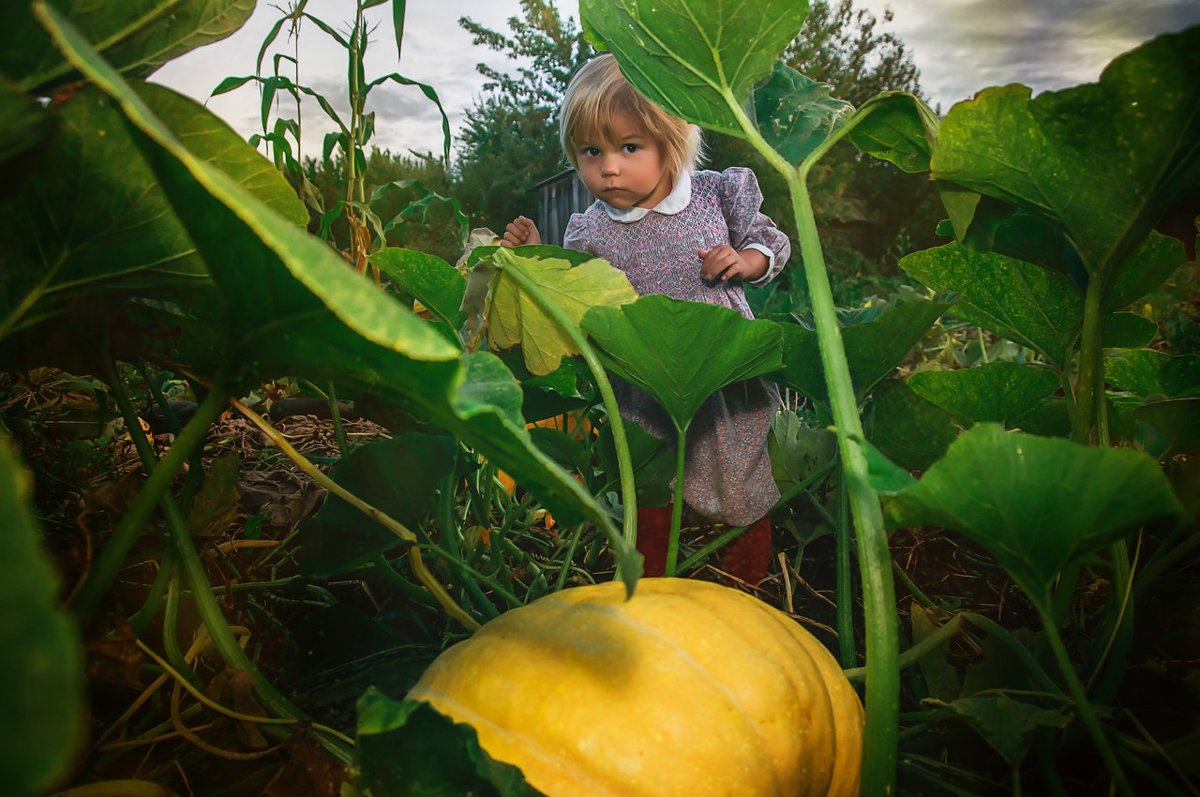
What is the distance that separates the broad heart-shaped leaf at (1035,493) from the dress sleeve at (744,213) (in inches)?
28.0

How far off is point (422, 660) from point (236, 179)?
36 cm

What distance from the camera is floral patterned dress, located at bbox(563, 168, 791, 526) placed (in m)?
0.98

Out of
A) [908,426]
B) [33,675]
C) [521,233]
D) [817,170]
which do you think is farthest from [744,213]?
[817,170]

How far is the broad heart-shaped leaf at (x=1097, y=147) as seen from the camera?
375 mm

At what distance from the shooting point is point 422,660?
1.92 ft

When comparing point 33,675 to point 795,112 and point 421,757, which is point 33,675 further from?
point 795,112

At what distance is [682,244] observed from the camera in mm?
1042

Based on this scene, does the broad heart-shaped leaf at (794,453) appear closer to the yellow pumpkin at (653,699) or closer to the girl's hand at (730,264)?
the girl's hand at (730,264)

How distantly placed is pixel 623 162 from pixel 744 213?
0.18m

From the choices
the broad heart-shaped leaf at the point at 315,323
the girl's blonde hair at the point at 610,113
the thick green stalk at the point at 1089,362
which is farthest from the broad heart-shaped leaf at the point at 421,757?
the girl's blonde hair at the point at 610,113

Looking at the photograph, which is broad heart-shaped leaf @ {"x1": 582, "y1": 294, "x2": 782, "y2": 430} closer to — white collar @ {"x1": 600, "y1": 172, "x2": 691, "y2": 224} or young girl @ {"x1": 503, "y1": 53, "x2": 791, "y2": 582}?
young girl @ {"x1": 503, "y1": 53, "x2": 791, "y2": 582}

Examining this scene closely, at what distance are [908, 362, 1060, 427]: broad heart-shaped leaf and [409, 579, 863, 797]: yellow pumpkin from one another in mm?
245

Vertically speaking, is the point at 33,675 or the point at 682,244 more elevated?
the point at 682,244

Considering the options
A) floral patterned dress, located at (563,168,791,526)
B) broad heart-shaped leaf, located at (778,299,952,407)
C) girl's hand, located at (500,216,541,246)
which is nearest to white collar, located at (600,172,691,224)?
floral patterned dress, located at (563,168,791,526)
